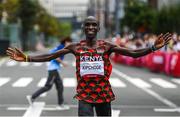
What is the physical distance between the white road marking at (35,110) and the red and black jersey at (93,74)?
551cm

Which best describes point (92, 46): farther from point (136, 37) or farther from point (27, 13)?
point (27, 13)

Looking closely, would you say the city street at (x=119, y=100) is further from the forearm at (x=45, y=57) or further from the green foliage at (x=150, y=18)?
the green foliage at (x=150, y=18)

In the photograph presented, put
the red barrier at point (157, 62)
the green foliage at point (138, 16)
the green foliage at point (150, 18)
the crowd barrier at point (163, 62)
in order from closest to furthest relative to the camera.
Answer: the crowd barrier at point (163, 62), the red barrier at point (157, 62), the green foliage at point (150, 18), the green foliage at point (138, 16)

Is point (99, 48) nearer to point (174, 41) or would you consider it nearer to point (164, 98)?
point (164, 98)

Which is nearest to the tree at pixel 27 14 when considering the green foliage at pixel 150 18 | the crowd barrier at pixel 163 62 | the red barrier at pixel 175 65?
the green foliage at pixel 150 18

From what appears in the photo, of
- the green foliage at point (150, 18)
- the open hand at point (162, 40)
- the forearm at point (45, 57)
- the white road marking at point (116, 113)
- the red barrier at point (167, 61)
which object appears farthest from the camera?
the green foliage at point (150, 18)

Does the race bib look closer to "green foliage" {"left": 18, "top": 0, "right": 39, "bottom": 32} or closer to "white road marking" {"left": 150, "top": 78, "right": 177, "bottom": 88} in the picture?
"white road marking" {"left": 150, "top": 78, "right": 177, "bottom": 88}

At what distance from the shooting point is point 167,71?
2723 cm

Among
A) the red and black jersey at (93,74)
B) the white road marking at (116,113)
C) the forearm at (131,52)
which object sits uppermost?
the forearm at (131,52)

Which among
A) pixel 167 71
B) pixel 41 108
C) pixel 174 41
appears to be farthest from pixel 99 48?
pixel 174 41

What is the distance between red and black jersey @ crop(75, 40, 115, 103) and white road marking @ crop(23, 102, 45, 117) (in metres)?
5.51

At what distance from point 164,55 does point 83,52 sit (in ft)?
69.1

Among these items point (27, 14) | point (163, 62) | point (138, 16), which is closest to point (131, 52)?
point (163, 62)

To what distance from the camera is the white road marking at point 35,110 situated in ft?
41.9
